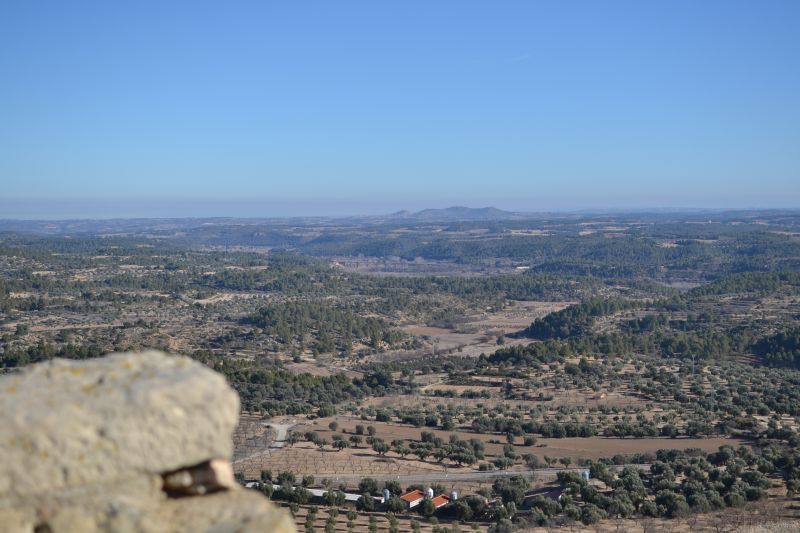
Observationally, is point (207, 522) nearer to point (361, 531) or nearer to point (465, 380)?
point (361, 531)

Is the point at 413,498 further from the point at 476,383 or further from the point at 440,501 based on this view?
the point at 476,383

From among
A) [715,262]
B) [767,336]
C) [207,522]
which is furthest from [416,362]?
[715,262]

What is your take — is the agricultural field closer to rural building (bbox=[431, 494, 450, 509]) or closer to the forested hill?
rural building (bbox=[431, 494, 450, 509])

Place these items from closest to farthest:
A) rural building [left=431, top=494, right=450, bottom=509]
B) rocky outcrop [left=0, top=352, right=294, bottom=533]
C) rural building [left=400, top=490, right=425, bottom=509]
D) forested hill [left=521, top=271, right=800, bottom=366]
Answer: rocky outcrop [left=0, top=352, right=294, bottom=533] < rural building [left=431, top=494, right=450, bottom=509] < rural building [left=400, top=490, right=425, bottom=509] < forested hill [left=521, top=271, right=800, bottom=366]

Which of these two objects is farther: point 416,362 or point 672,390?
point 416,362

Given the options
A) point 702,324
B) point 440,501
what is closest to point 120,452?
point 440,501

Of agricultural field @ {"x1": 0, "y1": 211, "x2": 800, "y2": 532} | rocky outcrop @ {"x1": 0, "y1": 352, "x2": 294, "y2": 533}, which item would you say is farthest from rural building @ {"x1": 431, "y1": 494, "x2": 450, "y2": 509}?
rocky outcrop @ {"x1": 0, "y1": 352, "x2": 294, "y2": 533}
